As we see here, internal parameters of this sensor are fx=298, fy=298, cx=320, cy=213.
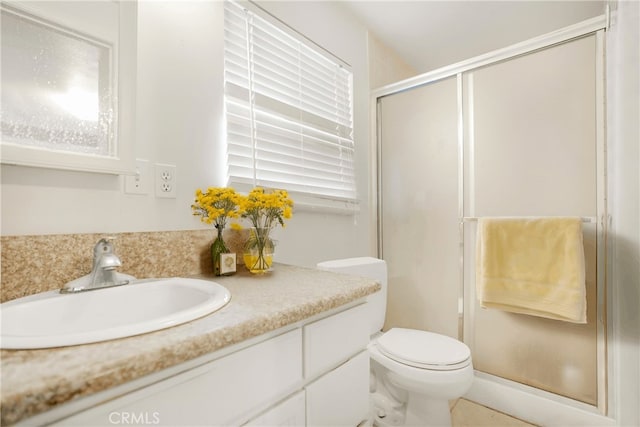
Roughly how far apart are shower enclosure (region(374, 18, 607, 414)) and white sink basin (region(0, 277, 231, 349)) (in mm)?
1542

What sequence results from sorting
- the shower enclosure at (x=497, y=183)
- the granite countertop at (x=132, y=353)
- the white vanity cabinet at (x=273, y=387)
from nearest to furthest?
the granite countertop at (x=132, y=353), the white vanity cabinet at (x=273, y=387), the shower enclosure at (x=497, y=183)

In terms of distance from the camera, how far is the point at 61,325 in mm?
670

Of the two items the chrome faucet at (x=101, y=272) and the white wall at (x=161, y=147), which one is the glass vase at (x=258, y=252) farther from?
the chrome faucet at (x=101, y=272)

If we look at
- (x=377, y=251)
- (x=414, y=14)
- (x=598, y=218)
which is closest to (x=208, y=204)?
(x=377, y=251)

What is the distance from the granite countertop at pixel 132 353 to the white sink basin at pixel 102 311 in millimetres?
14

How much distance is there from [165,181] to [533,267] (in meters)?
1.72

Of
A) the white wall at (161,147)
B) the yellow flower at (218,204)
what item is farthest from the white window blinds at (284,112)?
the yellow flower at (218,204)

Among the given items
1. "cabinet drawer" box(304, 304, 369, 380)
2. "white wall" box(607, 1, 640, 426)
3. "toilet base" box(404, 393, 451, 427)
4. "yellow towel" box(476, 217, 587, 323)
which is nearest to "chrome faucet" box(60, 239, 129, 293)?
"cabinet drawer" box(304, 304, 369, 380)

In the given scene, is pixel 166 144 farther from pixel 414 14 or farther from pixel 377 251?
pixel 414 14

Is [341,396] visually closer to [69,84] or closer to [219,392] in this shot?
[219,392]

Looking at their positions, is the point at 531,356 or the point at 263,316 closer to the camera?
the point at 263,316

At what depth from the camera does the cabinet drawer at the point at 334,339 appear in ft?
2.36

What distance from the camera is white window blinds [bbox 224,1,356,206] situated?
128 centimetres

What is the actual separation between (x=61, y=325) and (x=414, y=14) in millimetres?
2370
